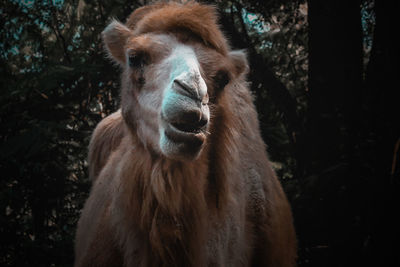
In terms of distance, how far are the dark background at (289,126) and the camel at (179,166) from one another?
1.41 meters

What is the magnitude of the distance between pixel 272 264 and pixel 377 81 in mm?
2842

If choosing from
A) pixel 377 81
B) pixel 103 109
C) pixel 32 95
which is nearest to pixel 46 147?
pixel 32 95

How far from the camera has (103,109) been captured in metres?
5.95

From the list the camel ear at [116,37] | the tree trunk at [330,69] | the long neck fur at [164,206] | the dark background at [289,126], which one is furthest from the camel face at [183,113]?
the tree trunk at [330,69]

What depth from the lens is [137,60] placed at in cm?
229

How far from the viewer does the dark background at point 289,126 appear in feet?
12.7

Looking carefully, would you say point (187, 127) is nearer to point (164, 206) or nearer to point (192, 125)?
point (192, 125)

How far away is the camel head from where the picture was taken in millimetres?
1903

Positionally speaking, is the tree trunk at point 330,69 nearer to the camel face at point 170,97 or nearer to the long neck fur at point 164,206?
the long neck fur at point 164,206

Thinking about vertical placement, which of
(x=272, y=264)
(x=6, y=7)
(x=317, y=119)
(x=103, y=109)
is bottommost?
(x=272, y=264)

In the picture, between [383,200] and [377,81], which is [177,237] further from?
[377,81]

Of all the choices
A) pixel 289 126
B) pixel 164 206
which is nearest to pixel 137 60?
pixel 164 206

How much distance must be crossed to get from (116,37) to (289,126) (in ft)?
10.6

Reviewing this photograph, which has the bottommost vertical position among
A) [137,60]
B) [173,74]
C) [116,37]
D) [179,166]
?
[179,166]
